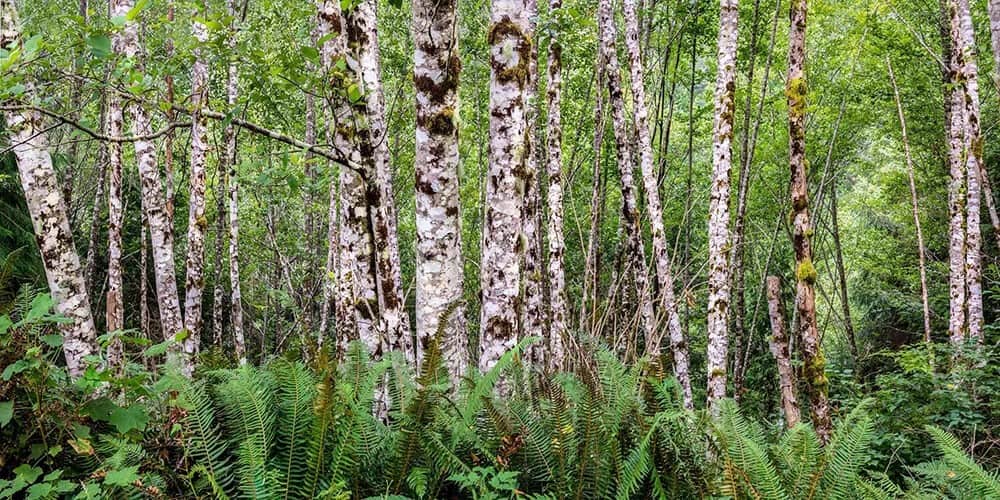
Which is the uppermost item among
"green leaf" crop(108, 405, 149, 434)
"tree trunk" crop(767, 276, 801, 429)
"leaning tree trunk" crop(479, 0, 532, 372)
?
"leaning tree trunk" crop(479, 0, 532, 372)

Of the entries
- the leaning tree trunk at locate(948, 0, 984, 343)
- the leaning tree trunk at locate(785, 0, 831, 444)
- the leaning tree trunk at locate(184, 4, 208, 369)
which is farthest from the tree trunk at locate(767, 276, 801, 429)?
the leaning tree trunk at locate(184, 4, 208, 369)

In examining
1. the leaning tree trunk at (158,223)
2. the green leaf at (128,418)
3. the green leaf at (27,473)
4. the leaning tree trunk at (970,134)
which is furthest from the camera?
the leaning tree trunk at (970,134)

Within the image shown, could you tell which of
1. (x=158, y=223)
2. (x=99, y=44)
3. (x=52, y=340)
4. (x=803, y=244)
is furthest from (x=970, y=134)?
(x=158, y=223)

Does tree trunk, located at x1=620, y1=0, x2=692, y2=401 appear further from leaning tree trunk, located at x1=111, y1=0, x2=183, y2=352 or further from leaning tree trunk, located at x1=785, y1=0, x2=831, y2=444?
leaning tree trunk, located at x1=111, y1=0, x2=183, y2=352

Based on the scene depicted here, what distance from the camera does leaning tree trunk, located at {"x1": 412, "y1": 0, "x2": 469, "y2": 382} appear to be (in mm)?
3303

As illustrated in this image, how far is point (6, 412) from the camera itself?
2.09 m

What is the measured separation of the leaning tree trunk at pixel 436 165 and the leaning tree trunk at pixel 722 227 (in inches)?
171

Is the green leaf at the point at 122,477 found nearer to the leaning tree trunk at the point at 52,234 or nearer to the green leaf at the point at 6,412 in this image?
the green leaf at the point at 6,412

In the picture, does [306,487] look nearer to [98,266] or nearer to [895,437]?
[895,437]

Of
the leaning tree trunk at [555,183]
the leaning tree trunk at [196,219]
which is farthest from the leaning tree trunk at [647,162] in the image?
the leaning tree trunk at [196,219]

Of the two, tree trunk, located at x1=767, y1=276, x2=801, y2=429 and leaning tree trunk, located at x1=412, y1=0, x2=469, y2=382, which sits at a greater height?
leaning tree trunk, located at x1=412, y1=0, x2=469, y2=382

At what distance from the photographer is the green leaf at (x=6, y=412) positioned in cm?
207

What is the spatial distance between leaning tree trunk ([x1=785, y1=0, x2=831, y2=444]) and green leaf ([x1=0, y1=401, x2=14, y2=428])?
5382 mm

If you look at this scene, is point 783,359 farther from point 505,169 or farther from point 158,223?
point 158,223
